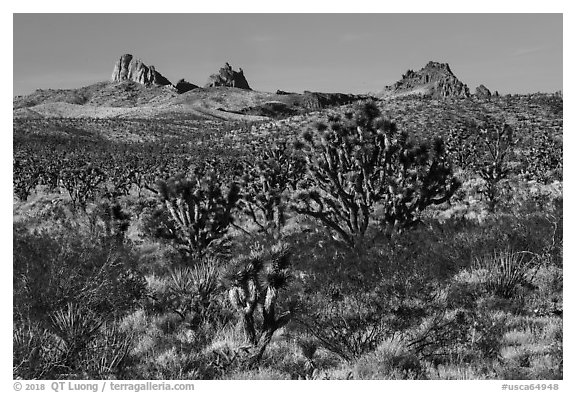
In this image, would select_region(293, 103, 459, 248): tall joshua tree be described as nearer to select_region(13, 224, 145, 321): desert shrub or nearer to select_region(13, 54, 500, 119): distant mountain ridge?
select_region(13, 224, 145, 321): desert shrub

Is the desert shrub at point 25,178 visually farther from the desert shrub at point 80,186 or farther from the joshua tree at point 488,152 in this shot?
the joshua tree at point 488,152

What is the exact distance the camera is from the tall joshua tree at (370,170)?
14.3 meters

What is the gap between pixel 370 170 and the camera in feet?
48.7

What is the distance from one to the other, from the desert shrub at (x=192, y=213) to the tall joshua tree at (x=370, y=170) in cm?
245

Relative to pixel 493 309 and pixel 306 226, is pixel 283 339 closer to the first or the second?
pixel 493 309

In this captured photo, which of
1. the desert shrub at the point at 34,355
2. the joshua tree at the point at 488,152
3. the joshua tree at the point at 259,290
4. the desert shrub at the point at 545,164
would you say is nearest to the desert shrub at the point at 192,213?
the joshua tree at the point at 259,290

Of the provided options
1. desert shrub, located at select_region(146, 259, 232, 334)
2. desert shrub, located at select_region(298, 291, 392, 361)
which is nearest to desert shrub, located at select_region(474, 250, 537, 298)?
desert shrub, located at select_region(298, 291, 392, 361)

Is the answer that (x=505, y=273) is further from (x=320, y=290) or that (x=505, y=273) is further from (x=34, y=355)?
(x=34, y=355)

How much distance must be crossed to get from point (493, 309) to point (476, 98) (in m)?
58.9

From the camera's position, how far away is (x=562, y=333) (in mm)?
7207

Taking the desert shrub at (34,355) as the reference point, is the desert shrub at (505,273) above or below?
above

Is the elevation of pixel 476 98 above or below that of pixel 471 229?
above
